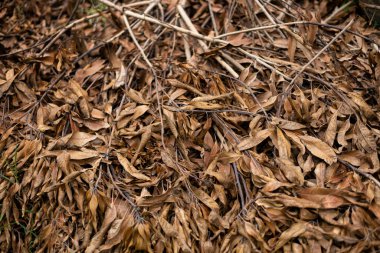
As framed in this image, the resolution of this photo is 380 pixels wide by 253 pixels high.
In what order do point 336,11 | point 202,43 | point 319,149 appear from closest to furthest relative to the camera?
1. point 319,149
2. point 202,43
3. point 336,11

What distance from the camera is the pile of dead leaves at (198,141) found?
1413 mm

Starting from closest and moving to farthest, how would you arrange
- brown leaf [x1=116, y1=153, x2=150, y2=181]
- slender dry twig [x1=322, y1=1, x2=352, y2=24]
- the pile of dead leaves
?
the pile of dead leaves
brown leaf [x1=116, y1=153, x2=150, y2=181]
slender dry twig [x1=322, y1=1, x2=352, y2=24]

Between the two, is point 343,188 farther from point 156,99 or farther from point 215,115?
point 156,99

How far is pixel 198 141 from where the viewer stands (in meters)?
1.66

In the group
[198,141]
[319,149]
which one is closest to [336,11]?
[319,149]

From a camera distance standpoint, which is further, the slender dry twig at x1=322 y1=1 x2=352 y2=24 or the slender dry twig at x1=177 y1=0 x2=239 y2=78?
the slender dry twig at x1=322 y1=1 x2=352 y2=24

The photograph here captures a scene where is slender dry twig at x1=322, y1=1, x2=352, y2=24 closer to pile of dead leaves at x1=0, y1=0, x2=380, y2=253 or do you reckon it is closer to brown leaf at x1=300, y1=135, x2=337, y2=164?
pile of dead leaves at x1=0, y1=0, x2=380, y2=253

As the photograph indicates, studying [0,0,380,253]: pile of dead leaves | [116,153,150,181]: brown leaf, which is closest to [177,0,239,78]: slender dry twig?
[0,0,380,253]: pile of dead leaves

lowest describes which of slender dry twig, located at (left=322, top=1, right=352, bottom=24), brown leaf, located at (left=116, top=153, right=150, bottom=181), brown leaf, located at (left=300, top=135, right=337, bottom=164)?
brown leaf, located at (left=116, top=153, right=150, bottom=181)

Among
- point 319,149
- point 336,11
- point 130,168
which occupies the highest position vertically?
point 336,11

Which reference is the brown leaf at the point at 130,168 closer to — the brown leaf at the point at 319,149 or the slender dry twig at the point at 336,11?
the brown leaf at the point at 319,149

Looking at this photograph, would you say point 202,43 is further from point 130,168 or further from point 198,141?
point 130,168

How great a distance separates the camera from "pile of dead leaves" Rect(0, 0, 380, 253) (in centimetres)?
141

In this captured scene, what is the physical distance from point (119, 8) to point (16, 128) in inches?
34.7
